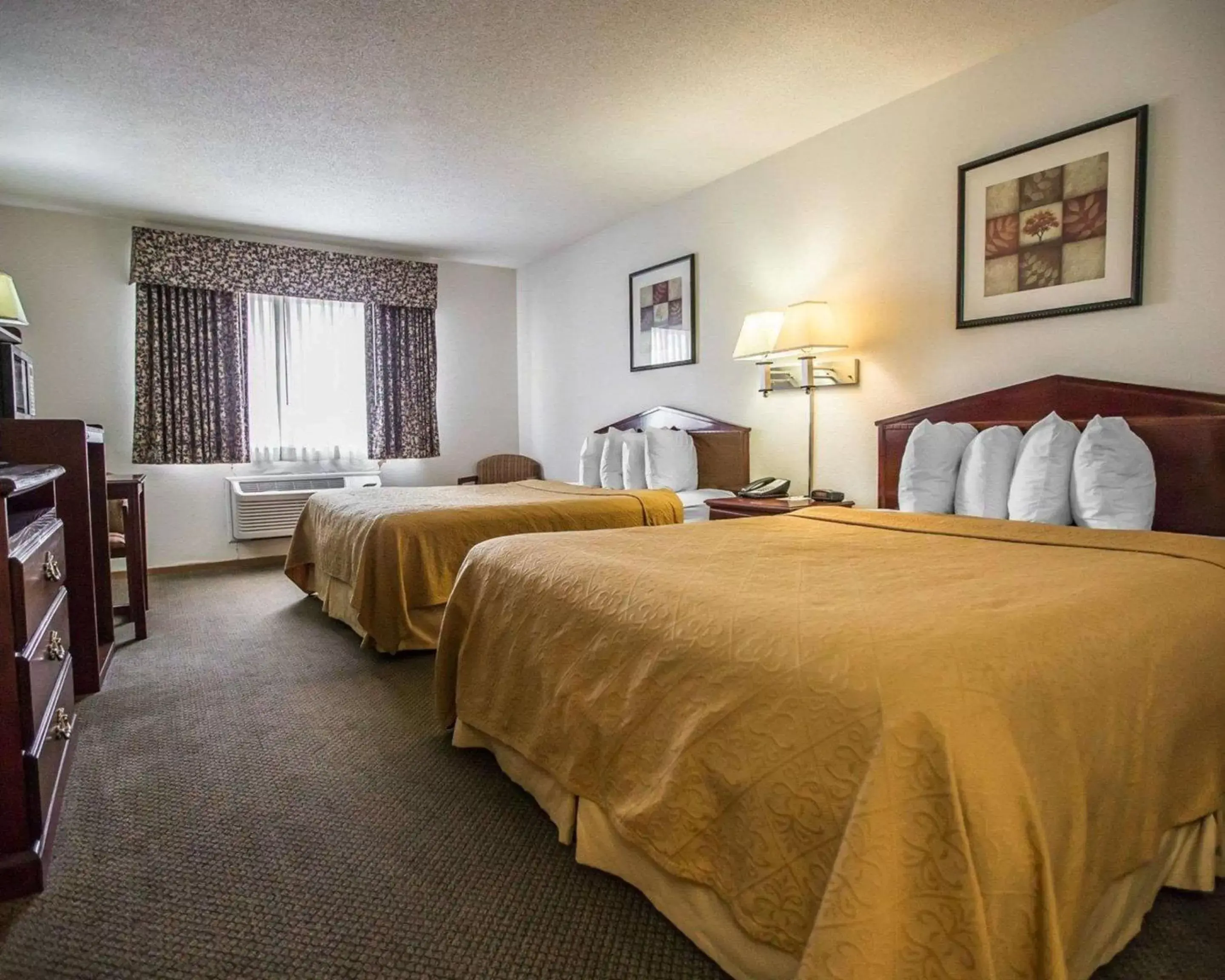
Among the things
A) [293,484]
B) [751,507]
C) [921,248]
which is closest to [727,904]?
[751,507]

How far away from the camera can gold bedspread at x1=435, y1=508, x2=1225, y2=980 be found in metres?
0.88

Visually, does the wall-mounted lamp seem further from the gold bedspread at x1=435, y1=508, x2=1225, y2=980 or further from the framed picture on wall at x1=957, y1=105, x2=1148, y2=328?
the gold bedspread at x1=435, y1=508, x2=1225, y2=980

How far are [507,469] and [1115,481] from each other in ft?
15.8

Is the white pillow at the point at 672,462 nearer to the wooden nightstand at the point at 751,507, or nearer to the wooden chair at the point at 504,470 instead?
the wooden nightstand at the point at 751,507

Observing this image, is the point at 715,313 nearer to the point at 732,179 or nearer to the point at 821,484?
the point at 732,179

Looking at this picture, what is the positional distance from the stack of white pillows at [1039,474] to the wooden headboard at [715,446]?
4.30 ft

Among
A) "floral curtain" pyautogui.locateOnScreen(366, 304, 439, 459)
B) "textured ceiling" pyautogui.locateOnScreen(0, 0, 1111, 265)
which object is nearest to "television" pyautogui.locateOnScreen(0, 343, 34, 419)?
"textured ceiling" pyautogui.locateOnScreen(0, 0, 1111, 265)

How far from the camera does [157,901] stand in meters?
1.47

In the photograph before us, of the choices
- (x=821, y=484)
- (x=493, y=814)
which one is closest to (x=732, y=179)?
(x=821, y=484)

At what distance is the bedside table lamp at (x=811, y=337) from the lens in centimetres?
322

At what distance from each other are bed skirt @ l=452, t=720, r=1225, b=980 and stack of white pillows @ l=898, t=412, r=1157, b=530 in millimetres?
1001

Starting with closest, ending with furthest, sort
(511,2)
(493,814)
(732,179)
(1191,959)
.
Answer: (1191,959) → (493,814) → (511,2) → (732,179)

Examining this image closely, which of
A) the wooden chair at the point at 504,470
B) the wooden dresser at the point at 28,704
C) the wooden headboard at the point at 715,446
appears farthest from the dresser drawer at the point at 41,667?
the wooden chair at the point at 504,470

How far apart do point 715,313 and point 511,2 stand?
2167 millimetres
